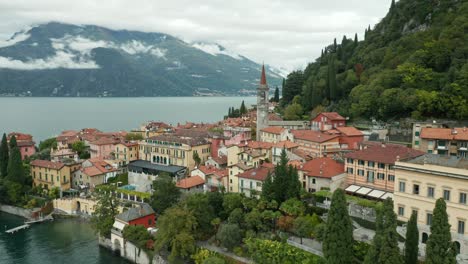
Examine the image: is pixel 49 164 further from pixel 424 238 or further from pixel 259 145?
pixel 424 238

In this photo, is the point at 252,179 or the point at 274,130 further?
the point at 274,130

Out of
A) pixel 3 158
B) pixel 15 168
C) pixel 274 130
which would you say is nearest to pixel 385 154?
pixel 274 130

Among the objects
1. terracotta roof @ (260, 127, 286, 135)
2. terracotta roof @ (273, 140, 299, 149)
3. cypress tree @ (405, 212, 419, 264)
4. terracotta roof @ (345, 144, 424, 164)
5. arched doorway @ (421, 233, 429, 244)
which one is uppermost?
terracotta roof @ (260, 127, 286, 135)

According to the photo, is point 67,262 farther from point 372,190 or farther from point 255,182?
point 372,190

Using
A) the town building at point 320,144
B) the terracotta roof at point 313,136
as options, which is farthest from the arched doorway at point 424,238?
the terracotta roof at point 313,136

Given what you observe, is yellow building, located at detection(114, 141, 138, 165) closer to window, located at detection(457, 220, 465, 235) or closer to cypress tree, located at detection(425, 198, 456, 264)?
window, located at detection(457, 220, 465, 235)

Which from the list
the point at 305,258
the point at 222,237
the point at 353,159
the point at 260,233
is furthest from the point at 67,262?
the point at 353,159

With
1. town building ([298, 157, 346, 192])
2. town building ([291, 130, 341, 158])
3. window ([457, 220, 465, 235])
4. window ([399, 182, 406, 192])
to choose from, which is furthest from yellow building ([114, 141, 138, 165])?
window ([457, 220, 465, 235])
